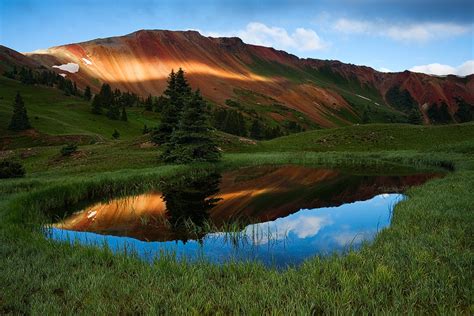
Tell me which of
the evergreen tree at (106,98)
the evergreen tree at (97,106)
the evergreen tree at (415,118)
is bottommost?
the evergreen tree at (415,118)

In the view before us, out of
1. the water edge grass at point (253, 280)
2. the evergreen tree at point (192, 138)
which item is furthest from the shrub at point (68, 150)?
the water edge grass at point (253, 280)

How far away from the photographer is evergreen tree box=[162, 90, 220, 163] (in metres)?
38.4

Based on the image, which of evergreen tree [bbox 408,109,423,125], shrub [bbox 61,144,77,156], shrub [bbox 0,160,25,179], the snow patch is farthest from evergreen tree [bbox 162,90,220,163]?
the snow patch

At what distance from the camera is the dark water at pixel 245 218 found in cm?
1463

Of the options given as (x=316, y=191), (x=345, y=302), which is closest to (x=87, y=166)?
(x=316, y=191)

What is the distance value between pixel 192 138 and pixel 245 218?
2111 centimetres

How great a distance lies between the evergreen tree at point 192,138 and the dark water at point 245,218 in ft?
16.9

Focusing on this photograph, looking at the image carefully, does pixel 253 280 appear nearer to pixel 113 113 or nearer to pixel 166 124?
pixel 166 124

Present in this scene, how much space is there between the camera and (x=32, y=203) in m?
20.8

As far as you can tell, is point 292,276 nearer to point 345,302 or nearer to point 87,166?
point 345,302

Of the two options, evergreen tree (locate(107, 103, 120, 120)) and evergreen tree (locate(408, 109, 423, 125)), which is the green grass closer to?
evergreen tree (locate(107, 103, 120, 120))

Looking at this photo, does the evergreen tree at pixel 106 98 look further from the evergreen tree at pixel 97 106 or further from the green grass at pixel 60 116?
the evergreen tree at pixel 97 106

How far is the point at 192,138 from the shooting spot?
3978 centimetres

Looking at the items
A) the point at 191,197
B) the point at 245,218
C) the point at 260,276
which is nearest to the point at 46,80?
the point at 191,197
